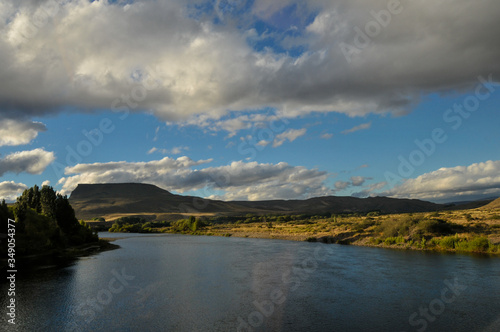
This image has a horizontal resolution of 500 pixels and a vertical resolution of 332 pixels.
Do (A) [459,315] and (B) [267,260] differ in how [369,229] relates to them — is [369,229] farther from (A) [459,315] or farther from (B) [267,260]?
(A) [459,315]

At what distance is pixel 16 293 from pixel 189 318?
52.2 feet

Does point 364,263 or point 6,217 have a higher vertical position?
point 6,217

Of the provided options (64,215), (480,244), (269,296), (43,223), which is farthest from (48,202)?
(480,244)

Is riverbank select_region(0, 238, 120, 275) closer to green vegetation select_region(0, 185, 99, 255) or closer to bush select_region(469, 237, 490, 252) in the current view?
green vegetation select_region(0, 185, 99, 255)

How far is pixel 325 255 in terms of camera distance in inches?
1786

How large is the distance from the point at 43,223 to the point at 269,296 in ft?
146

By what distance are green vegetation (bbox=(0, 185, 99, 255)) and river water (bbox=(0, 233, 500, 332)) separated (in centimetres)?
1438

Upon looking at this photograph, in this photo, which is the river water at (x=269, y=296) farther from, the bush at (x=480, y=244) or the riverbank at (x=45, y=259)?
the bush at (x=480, y=244)

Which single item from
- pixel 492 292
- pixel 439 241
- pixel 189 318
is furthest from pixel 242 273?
pixel 439 241

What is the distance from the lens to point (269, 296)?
2409 centimetres

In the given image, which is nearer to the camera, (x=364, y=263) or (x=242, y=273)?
(x=242, y=273)

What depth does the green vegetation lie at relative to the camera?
46969mm

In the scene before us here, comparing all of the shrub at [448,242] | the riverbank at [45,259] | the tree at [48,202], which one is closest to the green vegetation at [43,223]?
the tree at [48,202]

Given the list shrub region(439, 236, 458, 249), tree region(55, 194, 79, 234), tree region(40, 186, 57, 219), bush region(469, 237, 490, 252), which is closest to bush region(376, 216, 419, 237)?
shrub region(439, 236, 458, 249)
